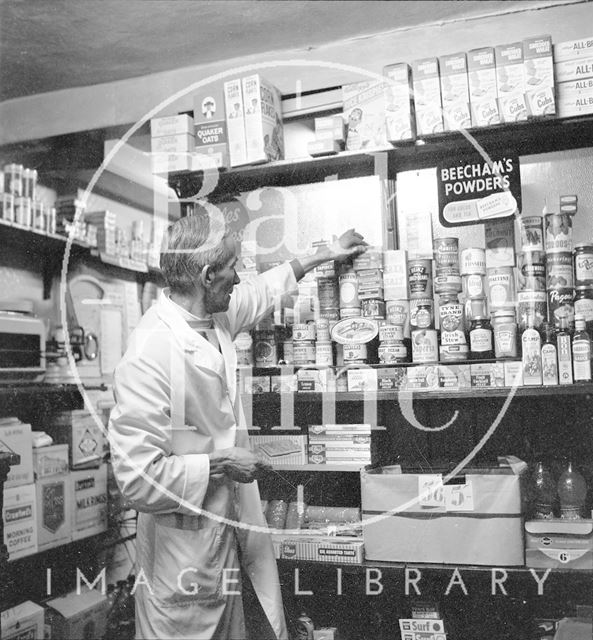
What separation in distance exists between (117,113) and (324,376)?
6.54 feet

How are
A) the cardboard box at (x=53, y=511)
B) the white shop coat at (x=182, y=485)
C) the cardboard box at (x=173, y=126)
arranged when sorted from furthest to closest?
the cardboard box at (x=53, y=511), the cardboard box at (x=173, y=126), the white shop coat at (x=182, y=485)

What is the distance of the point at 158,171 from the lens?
292cm

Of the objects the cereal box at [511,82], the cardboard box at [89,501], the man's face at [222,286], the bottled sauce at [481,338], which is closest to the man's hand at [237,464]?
the man's face at [222,286]

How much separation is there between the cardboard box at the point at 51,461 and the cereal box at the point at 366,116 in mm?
2129

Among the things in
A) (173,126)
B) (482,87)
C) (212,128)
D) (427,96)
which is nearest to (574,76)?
(482,87)

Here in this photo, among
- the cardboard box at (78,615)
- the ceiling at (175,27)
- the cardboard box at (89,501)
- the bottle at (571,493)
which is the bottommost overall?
the cardboard box at (78,615)

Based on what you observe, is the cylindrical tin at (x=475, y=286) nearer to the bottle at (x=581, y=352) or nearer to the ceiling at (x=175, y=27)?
the bottle at (x=581, y=352)

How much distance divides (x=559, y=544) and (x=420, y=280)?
1024 millimetres

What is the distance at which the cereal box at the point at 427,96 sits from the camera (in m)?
2.55

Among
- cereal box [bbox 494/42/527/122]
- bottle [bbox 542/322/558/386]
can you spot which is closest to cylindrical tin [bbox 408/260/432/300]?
bottle [bbox 542/322/558/386]

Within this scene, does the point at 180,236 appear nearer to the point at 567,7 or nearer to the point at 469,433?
the point at 469,433

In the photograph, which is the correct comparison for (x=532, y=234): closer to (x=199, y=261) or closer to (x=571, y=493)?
(x=571, y=493)

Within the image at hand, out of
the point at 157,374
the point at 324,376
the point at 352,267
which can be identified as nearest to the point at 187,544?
the point at 157,374

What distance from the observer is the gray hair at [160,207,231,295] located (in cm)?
231
